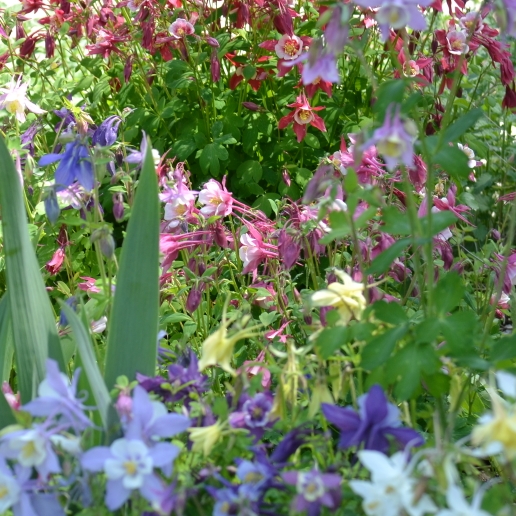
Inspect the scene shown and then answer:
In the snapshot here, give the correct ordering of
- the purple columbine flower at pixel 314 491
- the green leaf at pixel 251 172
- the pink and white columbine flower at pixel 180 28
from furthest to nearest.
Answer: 1. the green leaf at pixel 251 172
2. the pink and white columbine flower at pixel 180 28
3. the purple columbine flower at pixel 314 491

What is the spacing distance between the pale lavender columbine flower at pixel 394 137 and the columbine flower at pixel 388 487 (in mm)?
415

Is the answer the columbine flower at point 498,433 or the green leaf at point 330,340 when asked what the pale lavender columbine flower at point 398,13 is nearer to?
the green leaf at point 330,340

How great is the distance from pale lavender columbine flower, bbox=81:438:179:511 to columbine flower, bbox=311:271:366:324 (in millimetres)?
356

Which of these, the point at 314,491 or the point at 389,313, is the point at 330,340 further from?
the point at 314,491

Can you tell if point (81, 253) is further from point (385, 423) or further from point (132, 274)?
point (385, 423)

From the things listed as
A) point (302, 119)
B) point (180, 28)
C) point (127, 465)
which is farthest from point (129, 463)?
point (180, 28)

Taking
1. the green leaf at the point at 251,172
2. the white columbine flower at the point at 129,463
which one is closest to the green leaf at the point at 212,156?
the green leaf at the point at 251,172

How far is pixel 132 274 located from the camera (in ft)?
4.82

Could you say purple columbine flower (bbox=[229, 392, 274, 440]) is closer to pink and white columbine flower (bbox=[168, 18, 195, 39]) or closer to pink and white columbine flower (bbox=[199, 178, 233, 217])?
pink and white columbine flower (bbox=[199, 178, 233, 217])

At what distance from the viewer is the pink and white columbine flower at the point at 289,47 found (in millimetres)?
2756

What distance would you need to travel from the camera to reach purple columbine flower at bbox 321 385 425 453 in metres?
1.20

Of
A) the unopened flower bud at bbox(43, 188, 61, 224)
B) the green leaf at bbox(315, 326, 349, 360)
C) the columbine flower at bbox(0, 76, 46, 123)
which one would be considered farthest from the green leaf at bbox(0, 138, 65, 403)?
the columbine flower at bbox(0, 76, 46, 123)

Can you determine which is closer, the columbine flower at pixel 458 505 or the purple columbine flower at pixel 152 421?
the columbine flower at pixel 458 505

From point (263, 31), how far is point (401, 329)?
7.28 ft
